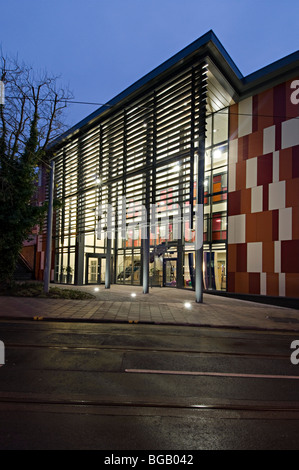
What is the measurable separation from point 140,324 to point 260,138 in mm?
13052

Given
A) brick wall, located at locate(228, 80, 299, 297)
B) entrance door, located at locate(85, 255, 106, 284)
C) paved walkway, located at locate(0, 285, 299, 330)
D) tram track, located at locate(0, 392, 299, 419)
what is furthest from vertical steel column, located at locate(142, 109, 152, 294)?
tram track, located at locate(0, 392, 299, 419)

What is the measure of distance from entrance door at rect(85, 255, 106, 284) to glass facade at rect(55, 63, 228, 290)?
3.5 inches

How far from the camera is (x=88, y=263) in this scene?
919 inches

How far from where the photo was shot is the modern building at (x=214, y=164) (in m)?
14.2

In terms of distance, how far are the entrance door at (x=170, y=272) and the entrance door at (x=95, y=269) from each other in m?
6.38

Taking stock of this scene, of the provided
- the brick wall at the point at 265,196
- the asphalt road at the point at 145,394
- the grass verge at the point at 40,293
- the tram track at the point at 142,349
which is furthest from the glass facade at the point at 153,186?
the asphalt road at the point at 145,394

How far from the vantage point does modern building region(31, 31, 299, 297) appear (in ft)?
46.6

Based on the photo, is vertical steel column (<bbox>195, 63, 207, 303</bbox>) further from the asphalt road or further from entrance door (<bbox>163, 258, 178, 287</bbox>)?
entrance door (<bbox>163, 258, 178, 287</bbox>)

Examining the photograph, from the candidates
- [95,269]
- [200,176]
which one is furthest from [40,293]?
[200,176]

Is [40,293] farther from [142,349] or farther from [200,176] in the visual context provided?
[200,176]

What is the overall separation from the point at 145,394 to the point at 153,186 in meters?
12.7

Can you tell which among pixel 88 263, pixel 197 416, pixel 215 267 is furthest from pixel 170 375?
pixel 88 263

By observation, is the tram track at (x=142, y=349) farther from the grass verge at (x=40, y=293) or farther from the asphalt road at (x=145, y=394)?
the grass verge at (x=40, y=293)
